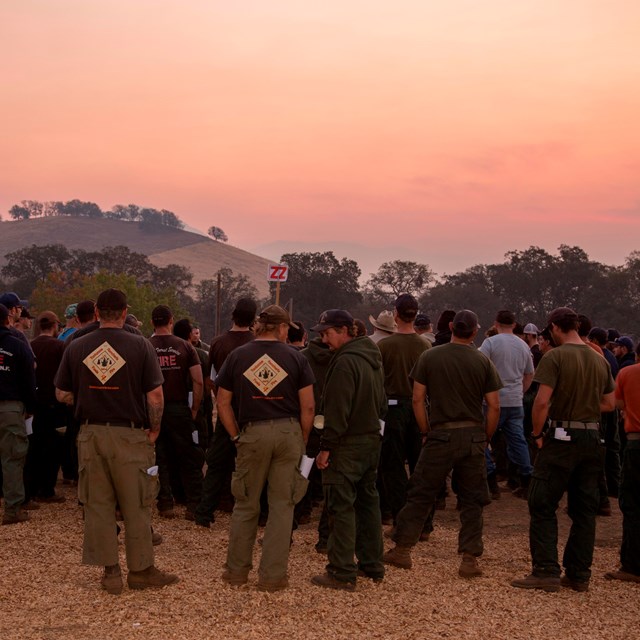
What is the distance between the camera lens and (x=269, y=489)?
6.73 meters

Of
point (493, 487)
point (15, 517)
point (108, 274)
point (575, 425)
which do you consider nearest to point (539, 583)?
point (575, 425)

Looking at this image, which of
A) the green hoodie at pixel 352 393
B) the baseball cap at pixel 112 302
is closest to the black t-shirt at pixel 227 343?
the green hoodie at pixel 352 393

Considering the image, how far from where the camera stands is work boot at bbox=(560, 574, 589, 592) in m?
7.10

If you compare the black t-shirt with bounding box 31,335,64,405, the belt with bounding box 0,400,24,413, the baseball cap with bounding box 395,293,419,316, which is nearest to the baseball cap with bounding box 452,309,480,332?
the baseball cap with bounding box 395,293,419,316

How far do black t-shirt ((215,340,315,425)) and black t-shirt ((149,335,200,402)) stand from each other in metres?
2.45

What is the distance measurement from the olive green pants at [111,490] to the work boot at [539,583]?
9.73ft

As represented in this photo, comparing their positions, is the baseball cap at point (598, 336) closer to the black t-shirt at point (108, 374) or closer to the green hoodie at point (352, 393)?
the green hoodie at point (352, 393)

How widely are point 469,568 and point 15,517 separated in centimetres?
456

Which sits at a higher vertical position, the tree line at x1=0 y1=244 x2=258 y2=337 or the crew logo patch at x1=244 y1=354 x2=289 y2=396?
the tree line at x1=0 y1=244 x2=258 y2=337

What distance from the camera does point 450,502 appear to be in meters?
10.9

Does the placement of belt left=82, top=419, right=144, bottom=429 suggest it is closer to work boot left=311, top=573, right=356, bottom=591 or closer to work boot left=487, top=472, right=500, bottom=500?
work boot left=311, top=573, right=356, bottom=591

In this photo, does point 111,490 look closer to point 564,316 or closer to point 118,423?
point 118,423

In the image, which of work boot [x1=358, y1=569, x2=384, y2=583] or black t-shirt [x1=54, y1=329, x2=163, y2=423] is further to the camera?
work boot [x1=358, y1=569, x2=384, y2=583]

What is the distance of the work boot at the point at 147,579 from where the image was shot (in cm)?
664
